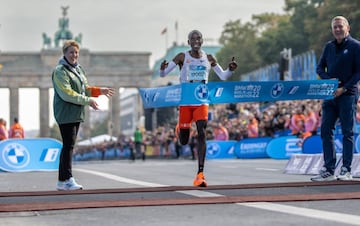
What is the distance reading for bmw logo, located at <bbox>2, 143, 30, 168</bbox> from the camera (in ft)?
72.7

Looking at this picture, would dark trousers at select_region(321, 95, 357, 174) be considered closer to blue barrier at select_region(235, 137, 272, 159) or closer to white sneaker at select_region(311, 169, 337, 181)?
white sneaker at select_region(311, 169, 337, 181)

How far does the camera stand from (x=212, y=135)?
44.3 meters

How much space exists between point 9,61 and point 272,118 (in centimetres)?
8536

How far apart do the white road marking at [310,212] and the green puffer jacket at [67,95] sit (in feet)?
11.1

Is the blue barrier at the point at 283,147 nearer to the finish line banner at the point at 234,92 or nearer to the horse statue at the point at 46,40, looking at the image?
the finish line banner at the point at 234,92

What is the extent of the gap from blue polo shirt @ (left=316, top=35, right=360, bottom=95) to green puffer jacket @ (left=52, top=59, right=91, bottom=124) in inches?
126

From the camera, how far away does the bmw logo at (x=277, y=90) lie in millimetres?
12023

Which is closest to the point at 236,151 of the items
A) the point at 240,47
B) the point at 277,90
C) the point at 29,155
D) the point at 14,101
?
the point at 29,155

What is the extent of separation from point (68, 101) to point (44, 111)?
11367 centimetres

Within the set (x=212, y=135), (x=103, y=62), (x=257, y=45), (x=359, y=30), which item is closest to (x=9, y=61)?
(x=103, y=62)

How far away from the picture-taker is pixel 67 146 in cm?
1120

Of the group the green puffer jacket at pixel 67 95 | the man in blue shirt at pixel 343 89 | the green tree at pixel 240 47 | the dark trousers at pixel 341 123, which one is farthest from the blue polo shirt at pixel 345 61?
the green tree at pixel 240 47

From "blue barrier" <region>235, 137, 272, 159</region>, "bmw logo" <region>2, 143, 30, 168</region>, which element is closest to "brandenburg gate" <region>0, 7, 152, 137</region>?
"blue barrier" <region>235, 137, 272, 159</region>

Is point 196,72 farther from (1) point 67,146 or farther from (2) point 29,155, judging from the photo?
(2) point 29,155
